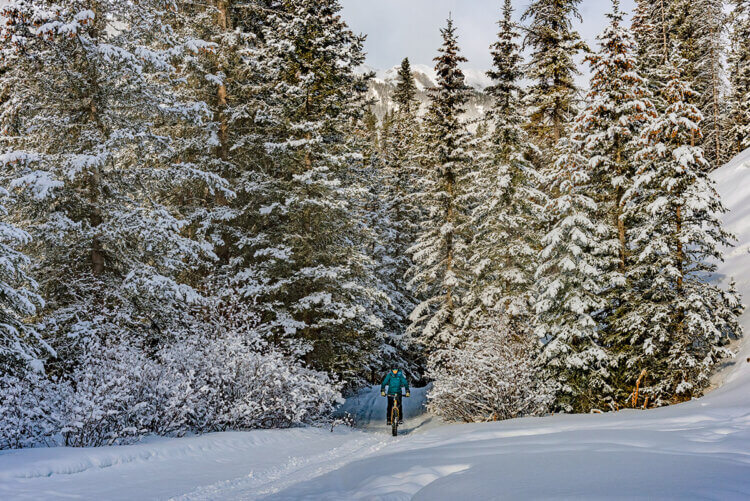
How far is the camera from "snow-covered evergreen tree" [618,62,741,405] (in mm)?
12969

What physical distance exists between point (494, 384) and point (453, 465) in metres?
9.11

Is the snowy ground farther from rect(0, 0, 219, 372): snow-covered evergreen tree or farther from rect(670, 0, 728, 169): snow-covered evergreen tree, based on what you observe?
rect(670, 0, 728, 169): snow-covered evergreen tree

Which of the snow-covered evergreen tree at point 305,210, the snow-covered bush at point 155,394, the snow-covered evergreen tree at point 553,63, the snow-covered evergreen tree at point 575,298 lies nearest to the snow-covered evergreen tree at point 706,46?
the snow-covered evergreen tree at point 553,63

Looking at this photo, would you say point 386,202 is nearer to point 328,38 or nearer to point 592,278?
point 328,38

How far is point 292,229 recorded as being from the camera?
63.3 feet

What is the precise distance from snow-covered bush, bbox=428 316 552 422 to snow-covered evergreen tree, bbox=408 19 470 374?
687 cm

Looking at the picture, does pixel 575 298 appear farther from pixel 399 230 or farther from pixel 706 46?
pixel 706 46

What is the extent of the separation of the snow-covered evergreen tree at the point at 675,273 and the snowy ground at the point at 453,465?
1.53m

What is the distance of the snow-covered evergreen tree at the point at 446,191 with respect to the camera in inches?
923

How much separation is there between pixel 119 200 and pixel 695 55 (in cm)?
5202

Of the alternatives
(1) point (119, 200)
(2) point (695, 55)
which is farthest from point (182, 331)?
(2) point (695, 55)

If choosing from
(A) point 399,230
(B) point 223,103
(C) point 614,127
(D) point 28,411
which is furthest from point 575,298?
(A) point 399,230

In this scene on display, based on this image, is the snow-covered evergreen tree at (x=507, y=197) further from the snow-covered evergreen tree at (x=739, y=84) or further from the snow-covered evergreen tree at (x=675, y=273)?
the snow-covered evergreen tree at (x=739, y=84)

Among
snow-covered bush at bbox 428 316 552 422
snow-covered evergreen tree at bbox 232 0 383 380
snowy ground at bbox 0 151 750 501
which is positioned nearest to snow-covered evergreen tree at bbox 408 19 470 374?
snow-covered evergreen tree at bbox 232 0 383 380
